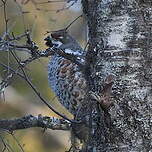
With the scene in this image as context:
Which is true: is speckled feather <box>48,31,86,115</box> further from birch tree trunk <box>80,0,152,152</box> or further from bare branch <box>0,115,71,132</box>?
birch tree trunk <box>80,0,152,152</box>

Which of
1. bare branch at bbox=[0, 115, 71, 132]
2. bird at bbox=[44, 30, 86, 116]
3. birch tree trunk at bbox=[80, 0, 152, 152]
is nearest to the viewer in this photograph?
birch tree trunk at bbox=[80, 0, 152, 152]

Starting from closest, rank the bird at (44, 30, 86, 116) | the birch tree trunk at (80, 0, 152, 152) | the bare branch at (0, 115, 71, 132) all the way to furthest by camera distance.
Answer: the birch tree trunk at (80, 0, 152, 152) → the bare branch at (0, 115, 71, 132) → the bird at (44, 30, 86, 116)

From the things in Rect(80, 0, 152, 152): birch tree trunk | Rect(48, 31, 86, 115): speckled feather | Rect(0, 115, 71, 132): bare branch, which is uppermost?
Rect(80, 0, 152, 152): birch tree trunk

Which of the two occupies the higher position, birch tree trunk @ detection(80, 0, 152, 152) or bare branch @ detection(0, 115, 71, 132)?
birch tree trunk @ detection(80, 0, 152, 152)

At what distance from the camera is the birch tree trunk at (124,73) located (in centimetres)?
249

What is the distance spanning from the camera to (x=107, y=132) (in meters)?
2.52

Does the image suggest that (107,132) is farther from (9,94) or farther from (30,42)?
(9,94)

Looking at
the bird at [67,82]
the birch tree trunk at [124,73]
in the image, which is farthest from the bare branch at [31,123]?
the bird at [67,82]

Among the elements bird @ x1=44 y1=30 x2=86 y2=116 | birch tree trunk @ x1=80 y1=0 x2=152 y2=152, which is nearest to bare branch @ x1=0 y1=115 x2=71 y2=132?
birch tree trunk @ x1=80 y1=0 x2=152 y2=152

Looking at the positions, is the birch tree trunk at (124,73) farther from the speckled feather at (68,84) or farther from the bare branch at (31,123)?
the speckled feather at (68,84)

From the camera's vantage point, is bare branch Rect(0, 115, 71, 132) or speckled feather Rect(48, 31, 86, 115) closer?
bare branch Rect(0, 115, 71, 132)

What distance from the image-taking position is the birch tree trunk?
2.49 metres

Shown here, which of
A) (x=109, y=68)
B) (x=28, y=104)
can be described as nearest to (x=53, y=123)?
(x=109, y=68)

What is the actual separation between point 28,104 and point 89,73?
6359 mm
